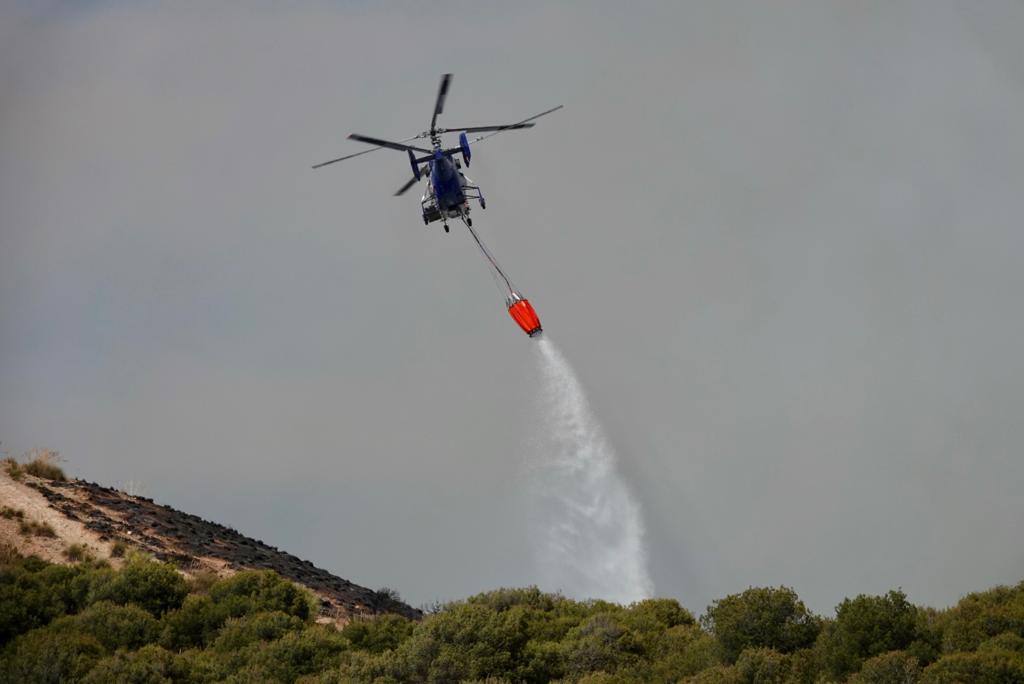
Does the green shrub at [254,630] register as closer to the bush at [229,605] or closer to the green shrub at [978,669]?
the bush at [229,605]

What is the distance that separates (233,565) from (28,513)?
9.62 m

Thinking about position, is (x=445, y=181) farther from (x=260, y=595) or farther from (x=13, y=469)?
(x=13, y=469)

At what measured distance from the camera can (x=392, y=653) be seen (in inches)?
2945

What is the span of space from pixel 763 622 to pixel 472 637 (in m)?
11.1

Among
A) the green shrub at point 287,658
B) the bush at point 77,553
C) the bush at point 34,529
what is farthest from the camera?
the bush at point 34,529

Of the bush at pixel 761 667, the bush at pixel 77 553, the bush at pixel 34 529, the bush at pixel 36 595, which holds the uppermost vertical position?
the bush at pixel 34 529

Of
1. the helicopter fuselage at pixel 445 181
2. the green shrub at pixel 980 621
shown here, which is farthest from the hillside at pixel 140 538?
the green shrub at pixel 980 621

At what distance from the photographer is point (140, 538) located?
9375 centimetres

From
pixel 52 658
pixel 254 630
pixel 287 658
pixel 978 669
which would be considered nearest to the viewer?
pixel 978 669

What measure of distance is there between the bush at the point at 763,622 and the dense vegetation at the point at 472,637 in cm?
7

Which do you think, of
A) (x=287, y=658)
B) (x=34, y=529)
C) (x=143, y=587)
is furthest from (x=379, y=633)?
(x=34, y=529)

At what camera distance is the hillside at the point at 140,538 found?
90750 millimetres

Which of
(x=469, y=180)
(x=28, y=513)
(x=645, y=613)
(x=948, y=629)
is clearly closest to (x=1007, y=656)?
(x=948, y=629)

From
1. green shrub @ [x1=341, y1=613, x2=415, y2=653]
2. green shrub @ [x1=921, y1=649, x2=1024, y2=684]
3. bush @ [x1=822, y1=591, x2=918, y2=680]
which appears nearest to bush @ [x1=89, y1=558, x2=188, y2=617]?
green shrub @ [x1=341, y1=613, x2=415, y2=653]
